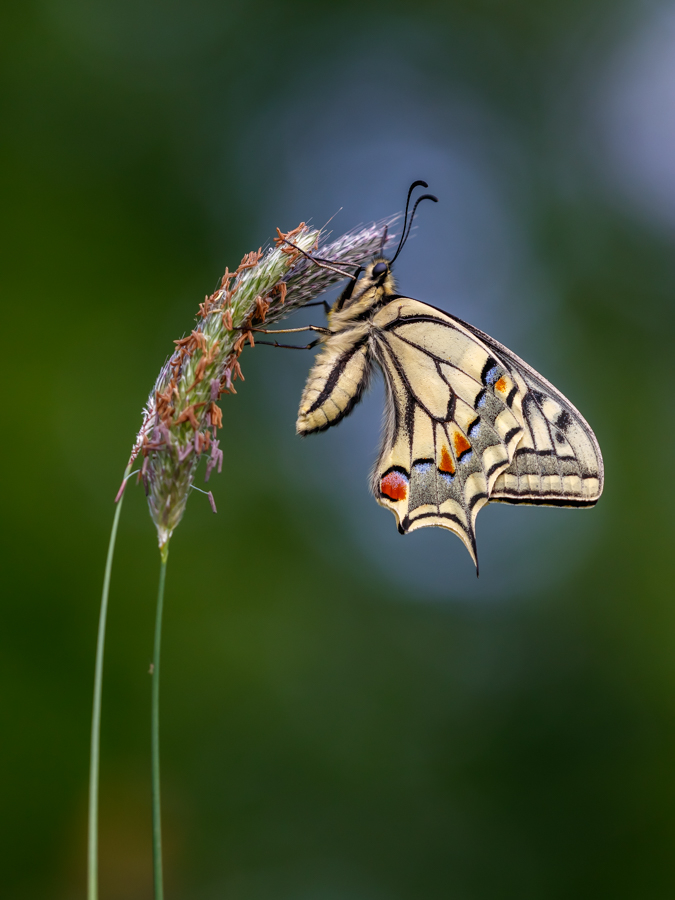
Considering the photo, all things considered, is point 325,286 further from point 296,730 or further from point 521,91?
point 521,91

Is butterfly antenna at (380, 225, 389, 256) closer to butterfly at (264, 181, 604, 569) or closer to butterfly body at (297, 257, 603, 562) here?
butterfly at (264, 181, 604, 569)

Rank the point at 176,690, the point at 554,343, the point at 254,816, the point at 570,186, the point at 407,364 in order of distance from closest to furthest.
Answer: the point at 407,364, the point at 176,690, the point at 254,816, the point at 554,343, the point at 570,186

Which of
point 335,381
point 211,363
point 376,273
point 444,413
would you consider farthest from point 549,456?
point 211,363

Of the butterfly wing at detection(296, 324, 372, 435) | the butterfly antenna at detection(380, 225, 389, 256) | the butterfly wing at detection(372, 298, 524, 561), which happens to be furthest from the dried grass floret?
the butterfly wing at detection(372, 298, 524, 561)

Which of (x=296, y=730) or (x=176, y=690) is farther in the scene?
(x=296, y=730)

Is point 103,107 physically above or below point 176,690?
above

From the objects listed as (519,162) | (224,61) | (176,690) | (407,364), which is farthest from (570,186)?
(176,690)

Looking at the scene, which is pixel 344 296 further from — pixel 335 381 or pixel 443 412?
pixel 443 412

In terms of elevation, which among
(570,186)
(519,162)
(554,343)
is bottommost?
(554,343)
